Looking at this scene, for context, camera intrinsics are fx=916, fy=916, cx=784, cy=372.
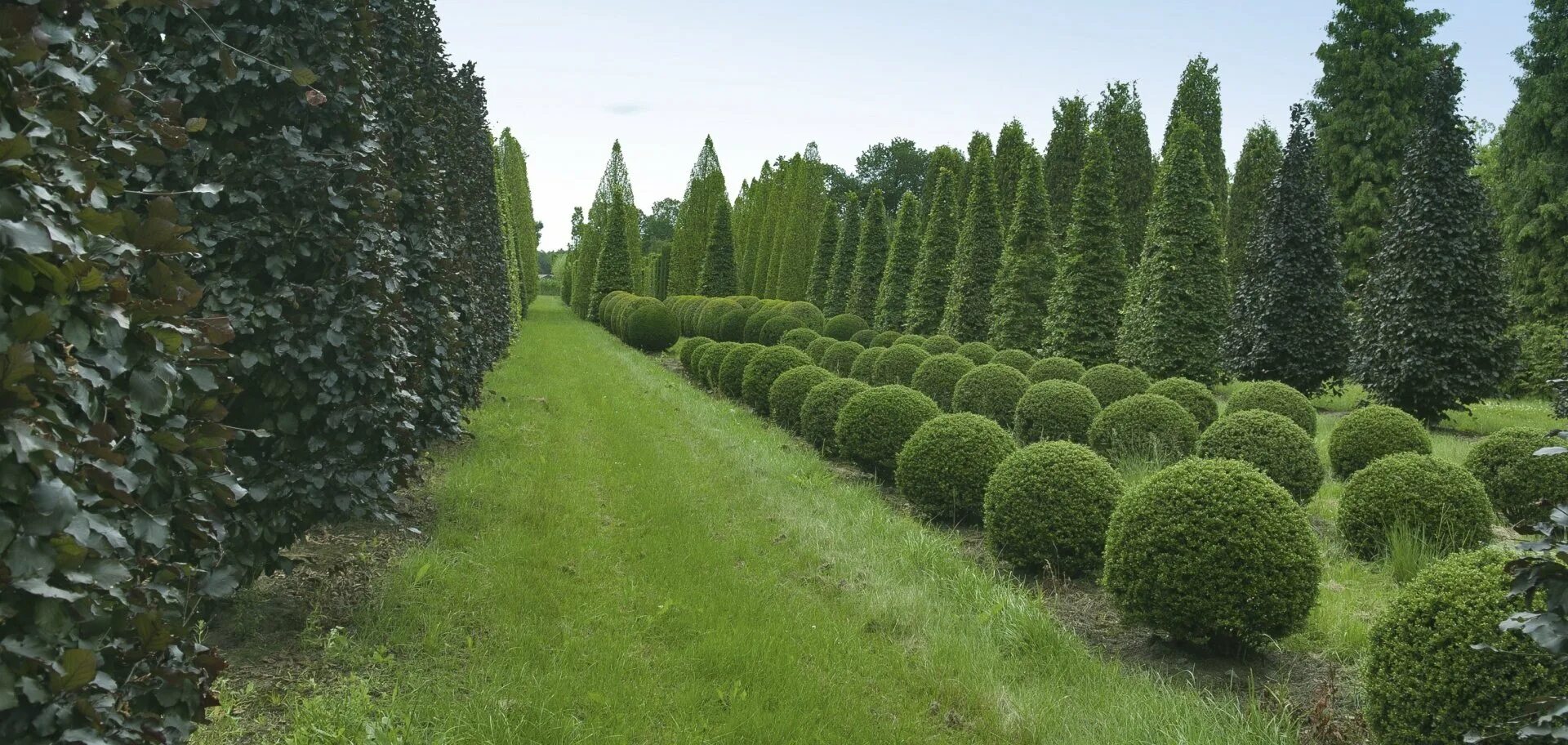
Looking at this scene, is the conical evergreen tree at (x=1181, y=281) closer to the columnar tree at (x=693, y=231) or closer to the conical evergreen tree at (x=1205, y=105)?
the conical evergreen tree at (x=1205, y=105)

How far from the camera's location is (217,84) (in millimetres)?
4250

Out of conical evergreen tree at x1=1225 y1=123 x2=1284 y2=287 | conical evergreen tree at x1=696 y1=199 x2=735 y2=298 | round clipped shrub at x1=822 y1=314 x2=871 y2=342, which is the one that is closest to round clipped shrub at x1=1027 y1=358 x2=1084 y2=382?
round clipped shrub at x1=822 y1=314 x2=871 y2=342

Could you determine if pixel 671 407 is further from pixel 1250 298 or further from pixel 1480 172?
pixel 1480 172

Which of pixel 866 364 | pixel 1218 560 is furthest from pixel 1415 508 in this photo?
pixel 866 364

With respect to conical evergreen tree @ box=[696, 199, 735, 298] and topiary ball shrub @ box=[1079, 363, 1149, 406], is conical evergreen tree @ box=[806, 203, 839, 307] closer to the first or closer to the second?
conical evergreen tree @ box=[696, 199, 735, 298]

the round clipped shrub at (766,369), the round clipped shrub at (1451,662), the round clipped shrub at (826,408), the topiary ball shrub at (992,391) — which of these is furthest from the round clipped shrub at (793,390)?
the round clipped shrub at (1451,662)

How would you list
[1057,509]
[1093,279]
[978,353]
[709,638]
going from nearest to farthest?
[709,638], [1057,509], [978,353], [1093,279]

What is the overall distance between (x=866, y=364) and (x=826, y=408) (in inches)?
190

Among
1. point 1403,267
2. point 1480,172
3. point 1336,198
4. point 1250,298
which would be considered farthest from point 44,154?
point 1480,172

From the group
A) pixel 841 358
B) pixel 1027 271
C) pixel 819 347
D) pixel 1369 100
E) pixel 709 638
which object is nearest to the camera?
pixel 709 638

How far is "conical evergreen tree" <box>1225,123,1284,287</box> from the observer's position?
29.6m

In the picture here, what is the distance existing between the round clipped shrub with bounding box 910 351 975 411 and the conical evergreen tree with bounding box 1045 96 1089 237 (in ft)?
55.2

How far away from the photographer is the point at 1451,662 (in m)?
3.54

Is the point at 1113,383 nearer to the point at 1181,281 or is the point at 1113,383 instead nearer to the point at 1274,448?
the point at 1274,448
